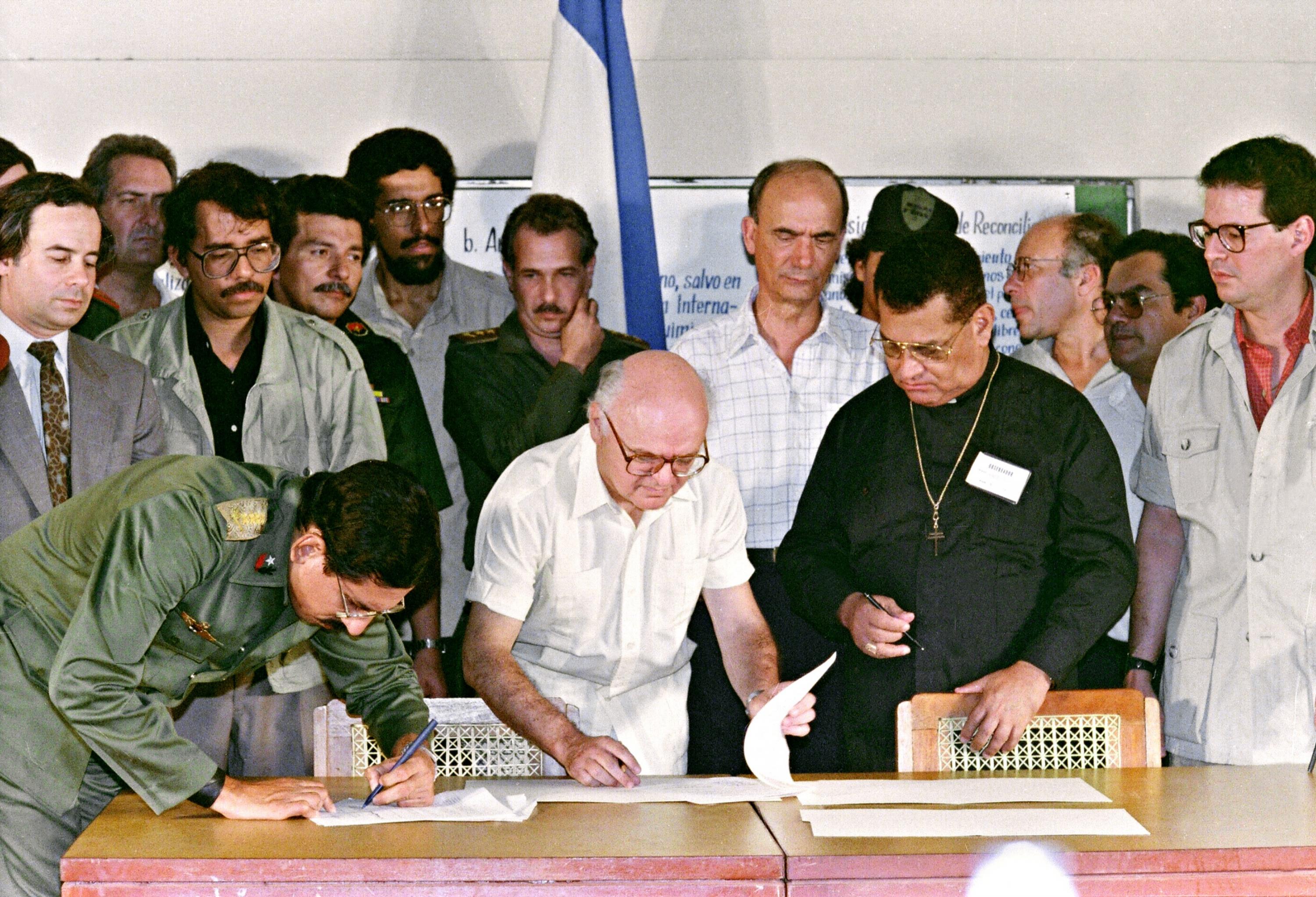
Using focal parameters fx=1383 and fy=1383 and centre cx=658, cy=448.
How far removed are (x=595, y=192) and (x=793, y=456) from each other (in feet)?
4.03

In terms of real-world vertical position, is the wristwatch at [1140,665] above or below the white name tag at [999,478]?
below

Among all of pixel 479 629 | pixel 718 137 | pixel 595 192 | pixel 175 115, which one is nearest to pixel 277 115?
pixel 175 115

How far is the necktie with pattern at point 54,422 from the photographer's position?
320 cm

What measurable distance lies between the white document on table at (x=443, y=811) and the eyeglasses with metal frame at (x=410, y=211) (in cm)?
218

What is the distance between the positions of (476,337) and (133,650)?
71.7 inches

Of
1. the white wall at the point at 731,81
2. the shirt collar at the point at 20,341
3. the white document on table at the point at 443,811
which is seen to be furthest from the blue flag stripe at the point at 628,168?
the white document on table at the point at 443,811

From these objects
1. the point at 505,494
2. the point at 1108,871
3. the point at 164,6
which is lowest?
the point at 1108,871

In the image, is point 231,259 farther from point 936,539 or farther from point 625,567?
point 936,539

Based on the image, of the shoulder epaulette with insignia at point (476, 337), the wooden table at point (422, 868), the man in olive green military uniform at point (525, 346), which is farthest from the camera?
the shoulder epaulette with insignia at point (476, 337)

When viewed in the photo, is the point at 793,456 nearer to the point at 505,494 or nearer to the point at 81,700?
Result: the point at 505,494

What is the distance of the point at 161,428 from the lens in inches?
134

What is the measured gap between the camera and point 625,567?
121 inches

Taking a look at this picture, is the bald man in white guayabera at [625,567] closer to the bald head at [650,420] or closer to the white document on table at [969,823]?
the bald head at [650,420]

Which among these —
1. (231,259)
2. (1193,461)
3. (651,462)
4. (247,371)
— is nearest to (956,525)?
(1193,461)
